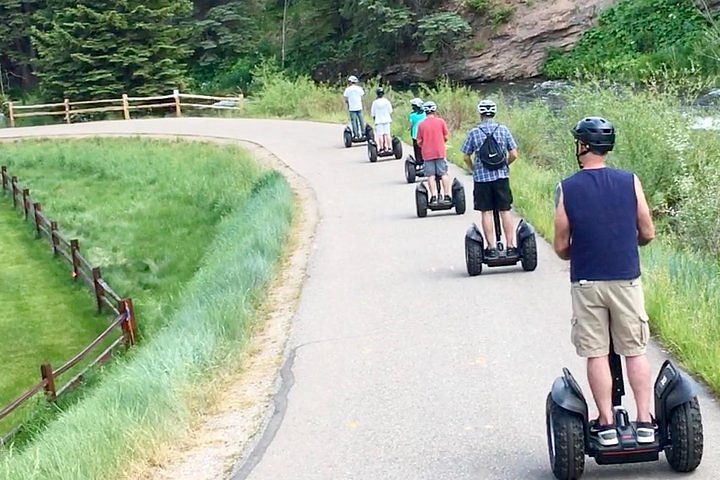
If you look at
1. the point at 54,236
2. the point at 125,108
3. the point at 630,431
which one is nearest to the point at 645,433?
the point at 630,431

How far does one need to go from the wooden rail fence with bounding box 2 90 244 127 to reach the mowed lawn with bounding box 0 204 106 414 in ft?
81.4

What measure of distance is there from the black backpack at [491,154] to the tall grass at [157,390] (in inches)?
106

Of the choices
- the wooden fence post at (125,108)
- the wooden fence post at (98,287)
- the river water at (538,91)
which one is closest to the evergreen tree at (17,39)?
the wooden fence post at (125,108)

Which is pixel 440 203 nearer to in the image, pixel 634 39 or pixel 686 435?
pixel 686 435

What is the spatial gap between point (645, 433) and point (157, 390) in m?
3.55

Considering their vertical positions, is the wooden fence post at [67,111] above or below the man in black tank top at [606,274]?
above

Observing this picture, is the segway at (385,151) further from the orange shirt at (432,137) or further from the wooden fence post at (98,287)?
the orange shirt at (432,137)

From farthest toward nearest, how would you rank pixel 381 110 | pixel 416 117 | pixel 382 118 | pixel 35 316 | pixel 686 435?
pixel 382 118
pixel 381 110
pixel 416 117
pixel 35 316
pixel 686 435

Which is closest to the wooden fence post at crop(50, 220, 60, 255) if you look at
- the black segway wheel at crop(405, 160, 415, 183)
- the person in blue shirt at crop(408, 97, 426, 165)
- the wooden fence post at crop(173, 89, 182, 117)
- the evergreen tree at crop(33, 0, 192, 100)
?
the black segway wheel at crop(405, 160, 415, 183)

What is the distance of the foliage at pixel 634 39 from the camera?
141 feet

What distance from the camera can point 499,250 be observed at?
11414 millimetres

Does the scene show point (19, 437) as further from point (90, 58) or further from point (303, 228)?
point (90, 58)

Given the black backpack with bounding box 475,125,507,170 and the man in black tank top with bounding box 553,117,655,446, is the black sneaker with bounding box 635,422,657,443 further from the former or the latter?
the black backpack with bounding box 475,125,507,170

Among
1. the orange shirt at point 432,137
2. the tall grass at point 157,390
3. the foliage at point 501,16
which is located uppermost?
the foliage at point 501,16
